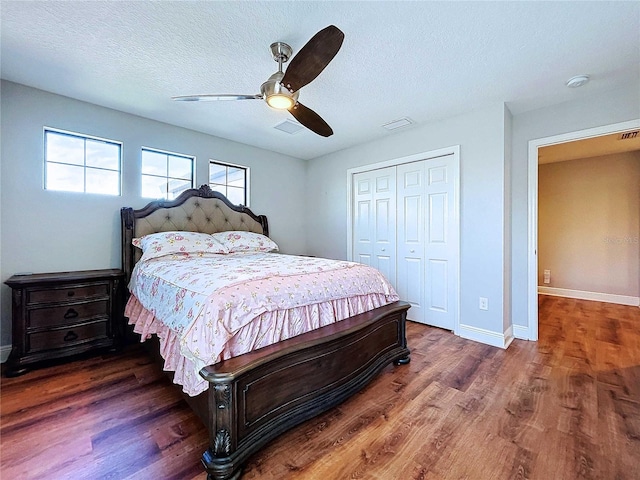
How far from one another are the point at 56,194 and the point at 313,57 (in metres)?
2.79

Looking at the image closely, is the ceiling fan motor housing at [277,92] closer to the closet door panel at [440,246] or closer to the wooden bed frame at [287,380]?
the wooden bed frame at [287,380]

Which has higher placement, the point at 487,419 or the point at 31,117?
the point at 31,117

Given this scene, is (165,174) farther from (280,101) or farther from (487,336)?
(487,336)

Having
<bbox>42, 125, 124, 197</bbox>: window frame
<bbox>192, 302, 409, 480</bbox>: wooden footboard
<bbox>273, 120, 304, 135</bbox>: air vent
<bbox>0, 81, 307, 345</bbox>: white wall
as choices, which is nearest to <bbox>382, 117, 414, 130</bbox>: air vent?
<bbox>273, 120, 304, 135</bbox>: air vent

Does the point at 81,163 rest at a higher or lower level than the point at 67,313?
higher

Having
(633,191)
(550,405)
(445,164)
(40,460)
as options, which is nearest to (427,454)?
(550,405)

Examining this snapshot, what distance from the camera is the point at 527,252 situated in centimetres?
296

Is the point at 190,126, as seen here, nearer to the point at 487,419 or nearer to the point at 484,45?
the point at 484,45

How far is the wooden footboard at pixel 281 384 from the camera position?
1.26m

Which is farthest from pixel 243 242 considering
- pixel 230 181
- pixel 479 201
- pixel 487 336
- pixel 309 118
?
pixel 487 336

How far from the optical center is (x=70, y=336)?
2.44 m

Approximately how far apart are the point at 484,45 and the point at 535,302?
8.29 ft

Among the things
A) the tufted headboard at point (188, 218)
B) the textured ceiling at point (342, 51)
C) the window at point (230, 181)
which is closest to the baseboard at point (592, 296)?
the textured ceiling at point (342, 51)

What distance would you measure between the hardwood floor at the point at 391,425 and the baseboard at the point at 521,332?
0.44 meters
